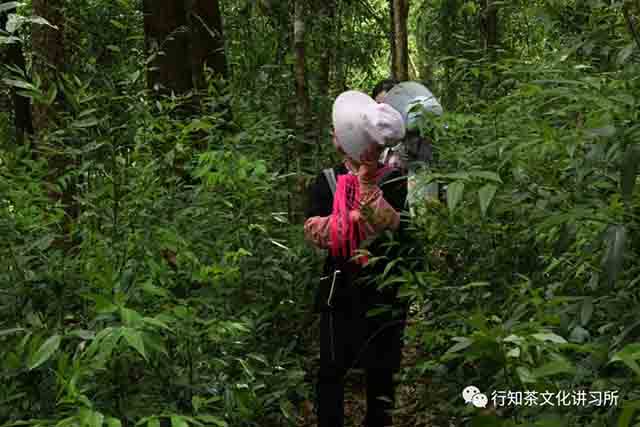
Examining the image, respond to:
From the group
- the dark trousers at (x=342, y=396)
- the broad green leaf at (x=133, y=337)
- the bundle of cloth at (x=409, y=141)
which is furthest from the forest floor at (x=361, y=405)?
the broad green leaf at (x=133, y=337)

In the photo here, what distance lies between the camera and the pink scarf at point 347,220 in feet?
13.1

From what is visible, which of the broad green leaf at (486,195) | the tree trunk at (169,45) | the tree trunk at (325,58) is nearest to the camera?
the broad green leaf at (486,195)

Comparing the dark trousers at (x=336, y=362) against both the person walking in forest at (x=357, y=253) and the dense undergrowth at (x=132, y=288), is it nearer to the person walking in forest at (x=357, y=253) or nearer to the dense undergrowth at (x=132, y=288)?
the person walking in forest at (x=357, y=253)

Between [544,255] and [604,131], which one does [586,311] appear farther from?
[544,255]

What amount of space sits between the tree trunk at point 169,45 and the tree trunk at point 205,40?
0.92 feet

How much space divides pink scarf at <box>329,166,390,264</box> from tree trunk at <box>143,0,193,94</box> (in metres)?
2.65

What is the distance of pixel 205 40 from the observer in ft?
22.9

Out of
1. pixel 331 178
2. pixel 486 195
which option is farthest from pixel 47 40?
pixel 486 195

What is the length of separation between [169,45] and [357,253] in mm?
3176

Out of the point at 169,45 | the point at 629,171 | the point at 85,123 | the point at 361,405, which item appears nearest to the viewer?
the point at 629,171

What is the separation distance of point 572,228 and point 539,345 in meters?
0.42

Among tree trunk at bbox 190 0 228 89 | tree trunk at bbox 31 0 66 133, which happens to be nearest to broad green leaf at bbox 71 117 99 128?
tree trunk at bbox 31 0 66 133

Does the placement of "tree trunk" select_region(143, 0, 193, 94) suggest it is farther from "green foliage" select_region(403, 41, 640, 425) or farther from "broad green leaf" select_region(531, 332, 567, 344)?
"broad green leaf" select_region(531, 332, 567, 344)

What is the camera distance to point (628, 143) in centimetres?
222
